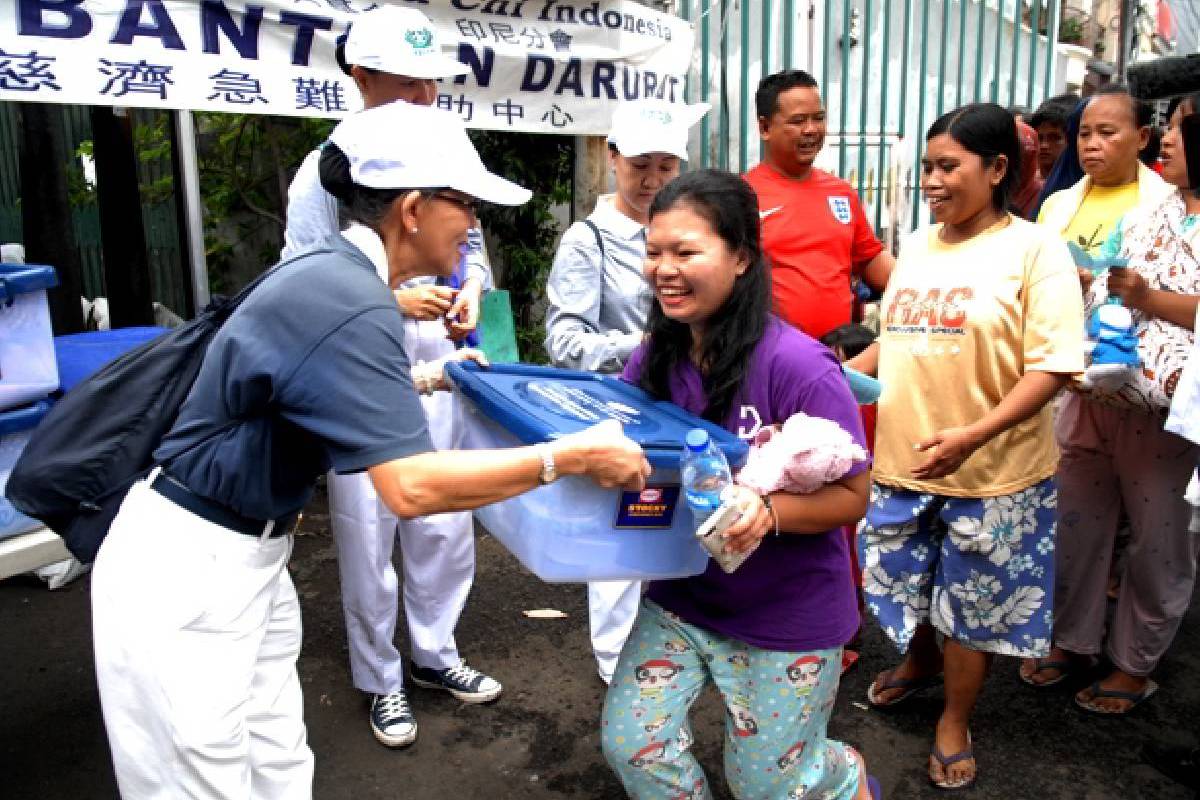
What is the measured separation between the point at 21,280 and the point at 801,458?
189 centimetres

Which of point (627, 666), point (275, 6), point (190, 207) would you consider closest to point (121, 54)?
point (275, 6)

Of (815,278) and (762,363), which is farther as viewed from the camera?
(815,278)

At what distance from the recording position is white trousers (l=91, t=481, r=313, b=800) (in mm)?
1833

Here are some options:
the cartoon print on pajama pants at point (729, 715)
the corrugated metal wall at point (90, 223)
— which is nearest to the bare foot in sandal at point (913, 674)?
the cartoon print on pajama pants at point (729, 715)

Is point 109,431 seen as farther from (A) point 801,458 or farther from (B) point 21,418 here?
(A) point 801,458

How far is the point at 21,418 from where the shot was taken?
7.95ft

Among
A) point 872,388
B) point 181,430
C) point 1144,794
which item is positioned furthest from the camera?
point 1144,794

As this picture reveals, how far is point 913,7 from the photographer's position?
20.3 feet

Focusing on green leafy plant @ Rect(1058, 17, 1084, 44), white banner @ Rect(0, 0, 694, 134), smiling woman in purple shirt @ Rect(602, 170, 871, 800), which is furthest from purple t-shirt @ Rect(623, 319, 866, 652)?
green leafy plant @ Rect(1058, 17, 1084, 44)

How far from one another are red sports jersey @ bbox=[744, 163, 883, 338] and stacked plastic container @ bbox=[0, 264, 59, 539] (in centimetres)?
226

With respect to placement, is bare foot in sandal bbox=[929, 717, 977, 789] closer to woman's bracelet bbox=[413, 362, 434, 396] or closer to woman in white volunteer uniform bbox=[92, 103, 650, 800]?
woman in white volunteer uniform bbox=[92, 103, 650, 800]

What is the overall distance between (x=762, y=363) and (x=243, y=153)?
519 centimetres

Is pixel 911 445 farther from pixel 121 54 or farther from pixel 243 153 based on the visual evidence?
pixel 243 153

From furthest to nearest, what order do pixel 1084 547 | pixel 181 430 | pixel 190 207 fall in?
1. pixel 190 207
2. pixel 1084 547
3. pixel 181 430
